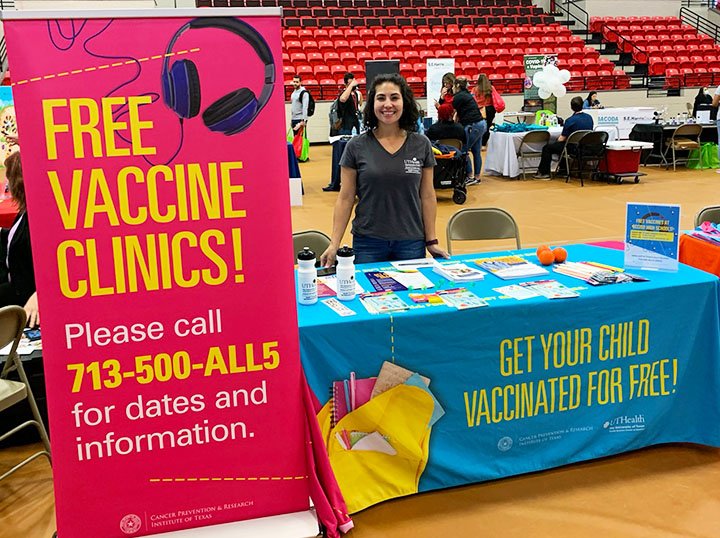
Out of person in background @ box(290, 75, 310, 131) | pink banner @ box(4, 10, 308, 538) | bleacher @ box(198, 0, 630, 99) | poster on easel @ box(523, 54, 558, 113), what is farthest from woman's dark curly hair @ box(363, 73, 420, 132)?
bleacher @ box(198, 0, 630, 99)

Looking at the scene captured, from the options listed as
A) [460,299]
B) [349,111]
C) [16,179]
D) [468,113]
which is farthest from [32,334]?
[349,111]

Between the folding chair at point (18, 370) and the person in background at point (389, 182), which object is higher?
the person in background at point (389, 182)

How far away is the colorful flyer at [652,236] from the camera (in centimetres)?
260

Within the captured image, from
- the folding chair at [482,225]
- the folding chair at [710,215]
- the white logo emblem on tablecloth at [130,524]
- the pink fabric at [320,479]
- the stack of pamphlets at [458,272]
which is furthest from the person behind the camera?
the folding chair at [710,215]

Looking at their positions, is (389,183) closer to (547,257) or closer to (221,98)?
(547,257)

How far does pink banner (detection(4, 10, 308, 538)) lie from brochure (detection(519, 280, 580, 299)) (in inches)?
38.1

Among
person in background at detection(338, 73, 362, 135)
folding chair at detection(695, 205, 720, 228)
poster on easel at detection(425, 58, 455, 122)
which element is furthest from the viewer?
poster on easel at detection(425, 58, 455, 122)

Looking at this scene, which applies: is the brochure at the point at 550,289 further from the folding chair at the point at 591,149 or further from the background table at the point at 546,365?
the folding chair at the point at 591,149

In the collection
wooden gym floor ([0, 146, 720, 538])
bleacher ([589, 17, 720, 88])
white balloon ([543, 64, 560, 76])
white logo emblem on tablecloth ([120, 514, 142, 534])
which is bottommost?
wooden gym floor ([0, 146, 720, 538])

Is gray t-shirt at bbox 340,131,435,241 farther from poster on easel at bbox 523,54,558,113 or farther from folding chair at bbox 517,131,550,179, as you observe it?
poster on easel at bbox 523,54,558,113

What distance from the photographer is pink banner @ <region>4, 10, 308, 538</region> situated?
164cm

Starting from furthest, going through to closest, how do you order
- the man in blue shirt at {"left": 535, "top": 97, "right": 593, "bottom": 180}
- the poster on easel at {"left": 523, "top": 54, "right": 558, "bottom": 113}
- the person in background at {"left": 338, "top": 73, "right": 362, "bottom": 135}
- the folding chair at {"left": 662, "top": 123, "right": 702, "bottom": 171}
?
the poster on easel at {"left": 523, "top": 54, "right": 558, "bottom": 113} → the folding chair at {"left": 662, "top": 123, "right": 702, "bottom": 171} → the person in background at {"left": 338, "top": 73, "right": 362, "bottom": 135} → the man in blue shirt at {"left": 535, "top": 97, "right": 593, "bottom": 180}

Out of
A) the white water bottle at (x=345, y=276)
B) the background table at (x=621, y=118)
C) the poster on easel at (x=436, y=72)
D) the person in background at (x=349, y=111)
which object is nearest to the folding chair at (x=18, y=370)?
the white water bottle at (x=345, y=276)

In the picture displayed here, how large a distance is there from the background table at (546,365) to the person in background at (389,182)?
408mm
